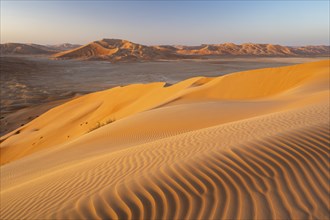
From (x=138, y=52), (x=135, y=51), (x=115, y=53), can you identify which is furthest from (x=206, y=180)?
(x=135, y=51)

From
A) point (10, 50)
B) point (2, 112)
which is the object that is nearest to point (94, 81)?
point (2, 112)

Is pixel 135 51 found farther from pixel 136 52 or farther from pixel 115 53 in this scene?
pixel 115 53

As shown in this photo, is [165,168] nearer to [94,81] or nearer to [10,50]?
[94,81]

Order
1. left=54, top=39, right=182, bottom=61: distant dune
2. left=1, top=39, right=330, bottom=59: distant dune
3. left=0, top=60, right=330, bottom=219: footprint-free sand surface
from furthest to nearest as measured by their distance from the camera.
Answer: left=1, top=39, right=330, bottom=59: distant dune, left=54, top=39, right=182, bottom=61: distant dune, left=0, top=60, right=330, bottom=219: footprint-free sand surface

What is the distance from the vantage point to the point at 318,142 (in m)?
3.94

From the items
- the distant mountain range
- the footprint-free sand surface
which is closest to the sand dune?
the distant mountain range

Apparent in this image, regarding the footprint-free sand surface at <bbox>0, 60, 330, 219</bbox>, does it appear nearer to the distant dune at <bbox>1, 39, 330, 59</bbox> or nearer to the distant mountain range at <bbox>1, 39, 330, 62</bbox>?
the distant dune at <bbox>1, 39, 330, 59</bbox>

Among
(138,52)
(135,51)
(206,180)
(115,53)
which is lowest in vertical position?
(206,180)

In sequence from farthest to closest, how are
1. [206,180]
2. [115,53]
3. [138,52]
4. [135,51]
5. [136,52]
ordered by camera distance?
1. [135,51]
2. [136,52]
3. [138,52]
4. [115,53]
5. [206,180]

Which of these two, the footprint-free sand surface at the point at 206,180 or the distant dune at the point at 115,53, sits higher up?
the distant dune at the point at 115,53

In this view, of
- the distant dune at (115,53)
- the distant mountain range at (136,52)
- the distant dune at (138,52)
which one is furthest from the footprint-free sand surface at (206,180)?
the distant dune at (115,53)

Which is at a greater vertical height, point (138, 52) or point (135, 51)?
point (135, 51)

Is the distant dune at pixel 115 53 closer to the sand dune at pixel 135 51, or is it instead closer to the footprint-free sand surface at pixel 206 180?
the sand dune at pixel 135 51

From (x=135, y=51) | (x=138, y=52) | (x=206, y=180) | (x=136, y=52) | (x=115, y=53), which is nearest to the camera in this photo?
(x=206, y=180)
